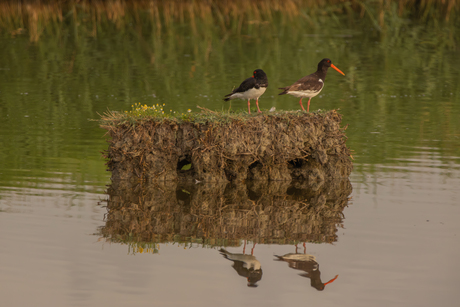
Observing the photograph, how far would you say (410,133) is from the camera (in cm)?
1619

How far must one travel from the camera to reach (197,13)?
37188 millimetres

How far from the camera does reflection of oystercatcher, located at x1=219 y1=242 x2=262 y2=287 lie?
7797mm

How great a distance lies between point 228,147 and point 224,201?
1377mm

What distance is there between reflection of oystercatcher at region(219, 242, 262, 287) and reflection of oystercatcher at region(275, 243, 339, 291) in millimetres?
363

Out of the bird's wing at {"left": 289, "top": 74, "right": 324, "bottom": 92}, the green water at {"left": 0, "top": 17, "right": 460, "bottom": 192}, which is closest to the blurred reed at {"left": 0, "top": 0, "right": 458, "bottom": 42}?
Result: the green water at {"left": 0, "top": 17, "right": 460, "bottom": 192}

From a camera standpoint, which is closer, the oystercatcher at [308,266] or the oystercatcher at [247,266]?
the oystercatcher at [308,266]

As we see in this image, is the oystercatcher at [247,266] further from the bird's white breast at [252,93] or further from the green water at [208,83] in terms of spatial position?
the bird's white breast at [252,93]

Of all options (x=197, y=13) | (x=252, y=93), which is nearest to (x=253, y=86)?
(x=252, y=93)

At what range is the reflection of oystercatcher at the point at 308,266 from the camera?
7.61 m

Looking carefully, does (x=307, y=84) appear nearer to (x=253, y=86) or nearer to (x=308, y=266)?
(x=253, y=86)

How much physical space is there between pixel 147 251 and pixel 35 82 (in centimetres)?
1587

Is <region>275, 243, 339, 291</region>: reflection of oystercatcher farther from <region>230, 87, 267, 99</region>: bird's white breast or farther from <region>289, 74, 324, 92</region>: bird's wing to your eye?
<region>289, 74, 324, 92</region>: bird's wing

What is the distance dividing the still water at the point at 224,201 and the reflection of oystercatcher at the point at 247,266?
0.02m

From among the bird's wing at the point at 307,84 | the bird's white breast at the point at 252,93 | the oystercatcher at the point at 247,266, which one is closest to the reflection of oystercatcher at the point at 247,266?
the oystercatcher at the point at 247,266
